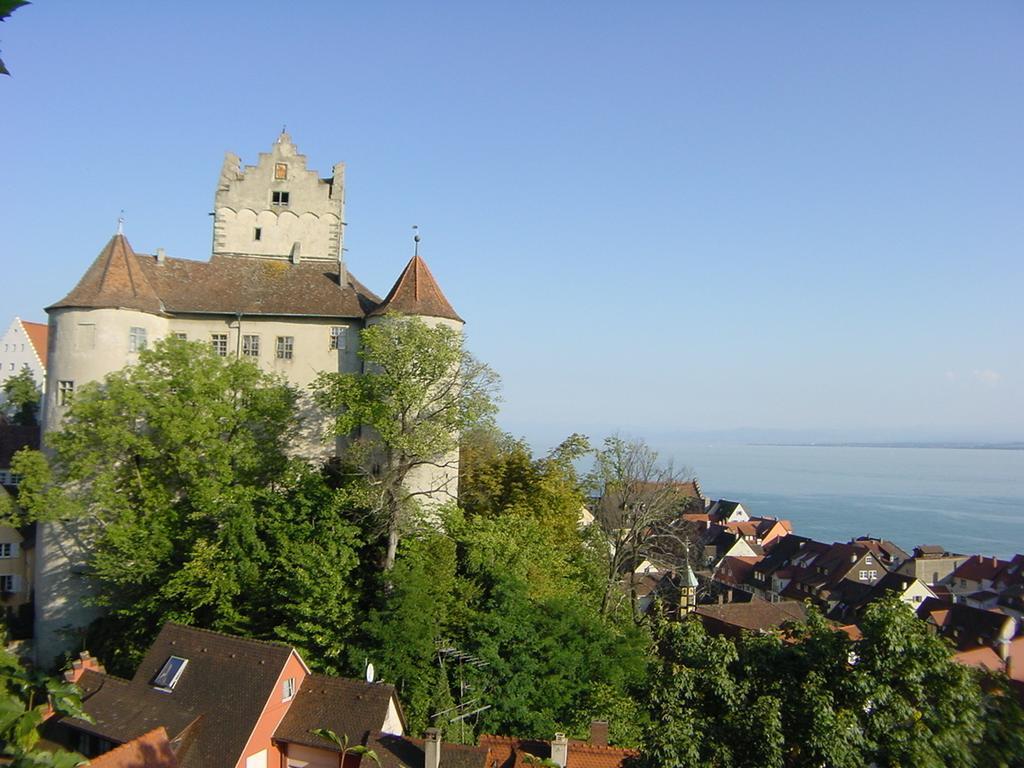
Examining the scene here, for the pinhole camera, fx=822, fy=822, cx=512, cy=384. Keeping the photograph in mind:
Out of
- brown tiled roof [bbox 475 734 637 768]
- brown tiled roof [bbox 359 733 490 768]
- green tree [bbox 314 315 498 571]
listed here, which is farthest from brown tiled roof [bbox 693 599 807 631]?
brown tiled roof [bbox 359 733 490 768]

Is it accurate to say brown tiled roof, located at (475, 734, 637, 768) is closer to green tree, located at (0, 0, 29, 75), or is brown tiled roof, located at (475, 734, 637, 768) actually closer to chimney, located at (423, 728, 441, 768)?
chimney, located at (423, 728, 441, 768)

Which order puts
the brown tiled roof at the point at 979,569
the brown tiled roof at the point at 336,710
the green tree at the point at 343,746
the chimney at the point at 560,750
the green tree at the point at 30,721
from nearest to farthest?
the green tree at the point at 30,721 < the chimney at the point at 560,750 < the green tree at the point at 343,746 < the brown tiled roof at the point at 336,710 < the brown tiled roof at the point at 979,569

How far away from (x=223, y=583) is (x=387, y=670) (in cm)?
512

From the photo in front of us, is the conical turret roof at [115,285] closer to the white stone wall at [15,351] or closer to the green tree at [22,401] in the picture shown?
the green tree at [22,401]

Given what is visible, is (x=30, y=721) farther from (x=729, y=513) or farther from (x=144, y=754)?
(x=729, y=513)

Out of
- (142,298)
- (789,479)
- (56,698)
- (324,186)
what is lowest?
(789,479)

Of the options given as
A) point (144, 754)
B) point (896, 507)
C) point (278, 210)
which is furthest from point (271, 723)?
point (896, 507)

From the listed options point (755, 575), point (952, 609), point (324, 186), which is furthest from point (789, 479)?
point (324, 186)

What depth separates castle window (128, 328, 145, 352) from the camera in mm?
26672

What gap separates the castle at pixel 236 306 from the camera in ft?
86.3

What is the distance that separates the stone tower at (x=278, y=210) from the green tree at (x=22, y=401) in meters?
20.5

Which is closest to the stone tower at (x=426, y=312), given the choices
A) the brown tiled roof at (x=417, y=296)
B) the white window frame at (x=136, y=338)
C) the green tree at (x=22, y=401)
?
the brown tiled roof at (x=417, y=296)

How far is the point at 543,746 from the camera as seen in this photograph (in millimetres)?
17562

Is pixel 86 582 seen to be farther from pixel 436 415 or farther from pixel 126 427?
pixel 436 415
